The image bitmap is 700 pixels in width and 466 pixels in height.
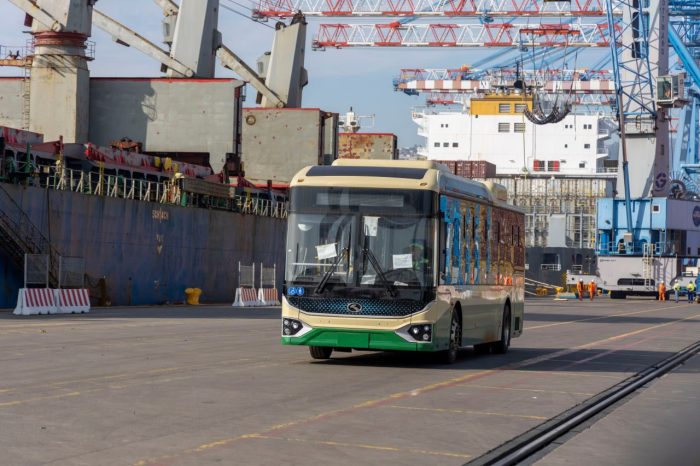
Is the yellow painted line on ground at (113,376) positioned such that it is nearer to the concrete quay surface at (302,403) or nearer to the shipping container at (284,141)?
the concrete quay surface at (302,403)

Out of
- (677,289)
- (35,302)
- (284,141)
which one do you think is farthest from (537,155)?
(35,302)

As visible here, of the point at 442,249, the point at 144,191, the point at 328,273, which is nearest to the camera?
the point at 328,273

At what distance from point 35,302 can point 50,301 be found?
31.8 inches

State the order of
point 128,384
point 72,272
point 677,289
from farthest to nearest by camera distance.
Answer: point 677,289 < point 72,272 < point 128,384

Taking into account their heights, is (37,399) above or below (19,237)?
below

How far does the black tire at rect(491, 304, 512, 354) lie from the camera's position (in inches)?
866

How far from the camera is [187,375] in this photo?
15445 millimetres

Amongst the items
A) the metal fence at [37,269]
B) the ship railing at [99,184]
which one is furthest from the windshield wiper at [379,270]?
the ship railing at [99,184]

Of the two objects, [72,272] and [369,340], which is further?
[72,272]

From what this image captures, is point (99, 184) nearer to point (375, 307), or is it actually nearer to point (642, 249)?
point (375, 307)

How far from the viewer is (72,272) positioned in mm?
36156

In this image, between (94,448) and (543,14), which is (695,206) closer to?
(543,14)

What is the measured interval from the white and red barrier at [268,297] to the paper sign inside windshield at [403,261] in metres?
29.5

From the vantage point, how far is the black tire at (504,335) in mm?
21984
